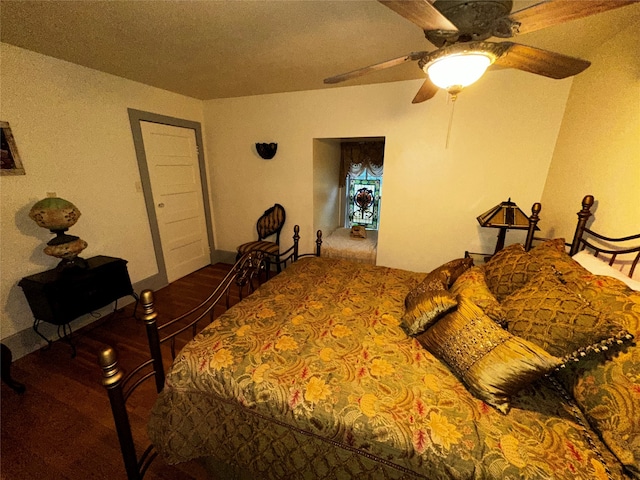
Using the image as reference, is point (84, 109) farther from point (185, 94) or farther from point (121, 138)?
point (185, 94)

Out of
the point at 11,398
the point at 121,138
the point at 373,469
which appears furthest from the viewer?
the point at 121,138

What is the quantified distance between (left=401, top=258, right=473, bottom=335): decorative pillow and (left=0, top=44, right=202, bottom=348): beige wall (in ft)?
10.2

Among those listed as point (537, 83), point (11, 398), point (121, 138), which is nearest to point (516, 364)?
point (537, 83)

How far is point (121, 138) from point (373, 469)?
3.56 metres

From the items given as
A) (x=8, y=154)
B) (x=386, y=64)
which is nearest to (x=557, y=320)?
(x=386, y=64)

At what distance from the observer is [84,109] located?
2438mm

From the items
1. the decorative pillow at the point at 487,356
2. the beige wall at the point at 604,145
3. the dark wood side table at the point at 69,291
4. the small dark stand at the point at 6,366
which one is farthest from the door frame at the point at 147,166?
the beige wall at the point at 604,145

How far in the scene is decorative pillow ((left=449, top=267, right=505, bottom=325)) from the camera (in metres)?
1.19

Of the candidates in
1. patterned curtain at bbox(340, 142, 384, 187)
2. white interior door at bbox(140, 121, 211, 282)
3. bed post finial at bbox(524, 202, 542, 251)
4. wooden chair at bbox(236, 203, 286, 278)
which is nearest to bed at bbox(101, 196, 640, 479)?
bed post finial at bbox(524, 202, 542, 251)

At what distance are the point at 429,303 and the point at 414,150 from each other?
210cm

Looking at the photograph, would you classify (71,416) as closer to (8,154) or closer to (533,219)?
(8,154)

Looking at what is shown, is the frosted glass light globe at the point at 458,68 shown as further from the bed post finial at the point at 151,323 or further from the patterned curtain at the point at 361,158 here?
the patterned curtain at the point at 361,158

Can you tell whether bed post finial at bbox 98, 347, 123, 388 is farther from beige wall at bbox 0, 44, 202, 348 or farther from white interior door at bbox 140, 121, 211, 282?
white interior door at bbox 140, 121, 211, 282

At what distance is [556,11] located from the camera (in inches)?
34.6
